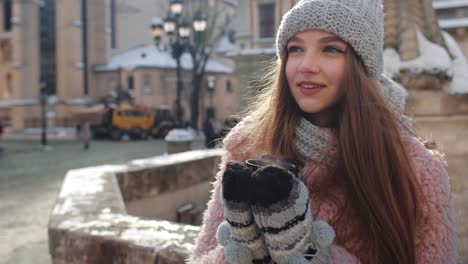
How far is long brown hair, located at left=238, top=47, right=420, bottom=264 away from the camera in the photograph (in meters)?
1.33

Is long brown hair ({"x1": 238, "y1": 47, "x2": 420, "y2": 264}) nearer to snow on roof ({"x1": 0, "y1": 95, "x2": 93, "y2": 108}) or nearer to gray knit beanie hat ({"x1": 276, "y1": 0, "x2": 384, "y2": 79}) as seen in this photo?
gray knit beanie hat ({"x1": 276, "y1": 0, "x2": 384, "y2": 79})

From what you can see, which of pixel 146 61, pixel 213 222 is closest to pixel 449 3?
pixel 213 222

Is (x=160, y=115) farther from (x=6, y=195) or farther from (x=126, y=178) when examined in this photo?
(x=126, y=178)

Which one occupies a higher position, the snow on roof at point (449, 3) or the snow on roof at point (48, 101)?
the snow on roof at point (449, 3)

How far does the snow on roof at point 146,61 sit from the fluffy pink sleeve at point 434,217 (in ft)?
128

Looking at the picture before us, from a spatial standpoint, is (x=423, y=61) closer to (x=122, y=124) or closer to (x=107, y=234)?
(x=107, y=234)

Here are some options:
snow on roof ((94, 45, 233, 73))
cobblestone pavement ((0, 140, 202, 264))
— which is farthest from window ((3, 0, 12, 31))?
cobblestone pavement ((0, 140, 202, 264))

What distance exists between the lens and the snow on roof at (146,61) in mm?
41000

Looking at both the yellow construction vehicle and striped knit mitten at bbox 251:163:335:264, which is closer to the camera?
striped knit mitten at bbox 251:163:335:264

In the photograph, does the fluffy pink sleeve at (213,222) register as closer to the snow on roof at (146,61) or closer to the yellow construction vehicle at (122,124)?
the yellow construction vehicle at (122,124)

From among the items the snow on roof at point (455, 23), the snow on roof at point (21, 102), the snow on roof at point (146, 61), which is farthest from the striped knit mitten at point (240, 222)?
the snow on roof at point (21, 102)

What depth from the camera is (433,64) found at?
9.80 feet

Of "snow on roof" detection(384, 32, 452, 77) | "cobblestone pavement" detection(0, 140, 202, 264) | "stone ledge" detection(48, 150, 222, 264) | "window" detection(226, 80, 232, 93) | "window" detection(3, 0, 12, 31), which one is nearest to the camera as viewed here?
"stone ledge" detection(48, 150, 222, 264)

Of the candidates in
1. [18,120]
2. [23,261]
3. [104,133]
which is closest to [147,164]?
[23,261]
